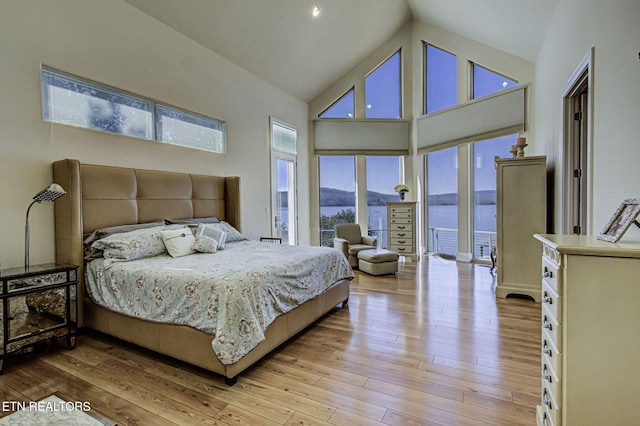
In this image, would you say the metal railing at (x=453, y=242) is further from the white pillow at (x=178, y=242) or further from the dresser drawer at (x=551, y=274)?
the white pillow at (x=178, y=242)

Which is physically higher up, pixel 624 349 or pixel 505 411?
pixel 624 349

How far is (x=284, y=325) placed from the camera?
2641 millimetres

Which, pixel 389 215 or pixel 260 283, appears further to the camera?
pixel 389 215

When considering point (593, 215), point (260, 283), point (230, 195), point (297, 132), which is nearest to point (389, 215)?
point (297, 132)

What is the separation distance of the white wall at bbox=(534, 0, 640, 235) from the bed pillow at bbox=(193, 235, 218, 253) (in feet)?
11.3

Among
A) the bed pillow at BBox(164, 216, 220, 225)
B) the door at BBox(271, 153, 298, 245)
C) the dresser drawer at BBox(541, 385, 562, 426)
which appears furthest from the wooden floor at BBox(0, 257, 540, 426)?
the door at BBox(271, 153, 298, 245)

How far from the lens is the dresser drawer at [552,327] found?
136cm

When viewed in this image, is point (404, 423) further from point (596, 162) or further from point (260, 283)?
point (596, 162)

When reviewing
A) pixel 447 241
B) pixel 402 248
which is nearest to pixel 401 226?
pixel 402 248

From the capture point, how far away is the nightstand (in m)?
2.31

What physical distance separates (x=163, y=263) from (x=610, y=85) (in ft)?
12.3

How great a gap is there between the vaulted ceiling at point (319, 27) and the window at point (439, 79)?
56 cm

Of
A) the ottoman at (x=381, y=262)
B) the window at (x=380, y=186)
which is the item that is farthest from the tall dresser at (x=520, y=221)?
the window at (x=380, y=186)

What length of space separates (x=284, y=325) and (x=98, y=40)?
3497 millimetres
